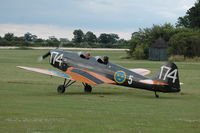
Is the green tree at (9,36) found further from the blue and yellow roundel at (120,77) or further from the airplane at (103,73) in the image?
the blue and yellow roundel at (120,77)

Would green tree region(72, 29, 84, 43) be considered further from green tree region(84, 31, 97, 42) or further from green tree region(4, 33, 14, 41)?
green tree region(4, 33, 14, 41)

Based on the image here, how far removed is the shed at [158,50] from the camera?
68375 millimetres

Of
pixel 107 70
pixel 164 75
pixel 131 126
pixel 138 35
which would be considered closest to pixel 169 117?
pixel 131 126

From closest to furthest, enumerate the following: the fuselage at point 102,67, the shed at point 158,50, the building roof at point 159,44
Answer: the fuselage at point 102,67, the shed at point 158,50, the building roof at point 159,44

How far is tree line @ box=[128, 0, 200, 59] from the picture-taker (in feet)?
214

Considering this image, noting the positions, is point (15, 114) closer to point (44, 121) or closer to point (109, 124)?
point (44, 121)

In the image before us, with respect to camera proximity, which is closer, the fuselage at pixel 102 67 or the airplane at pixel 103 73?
the airplane at pixel 103 73

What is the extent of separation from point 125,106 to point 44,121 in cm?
485

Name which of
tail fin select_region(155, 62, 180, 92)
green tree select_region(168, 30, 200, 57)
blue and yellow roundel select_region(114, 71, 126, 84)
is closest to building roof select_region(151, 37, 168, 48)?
green tree select_region(168, 30, 200, 57)

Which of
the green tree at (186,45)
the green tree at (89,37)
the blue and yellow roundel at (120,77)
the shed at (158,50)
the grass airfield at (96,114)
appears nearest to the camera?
the grass airfield at (96,114)

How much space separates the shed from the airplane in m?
45.1

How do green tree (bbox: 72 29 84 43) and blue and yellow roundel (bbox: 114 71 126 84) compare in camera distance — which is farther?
green tree (bbox: 72 29 84 43)

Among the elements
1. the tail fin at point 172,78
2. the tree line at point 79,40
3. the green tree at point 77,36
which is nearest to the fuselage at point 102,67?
the tail fin at point 172,78

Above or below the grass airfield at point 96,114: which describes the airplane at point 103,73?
above
